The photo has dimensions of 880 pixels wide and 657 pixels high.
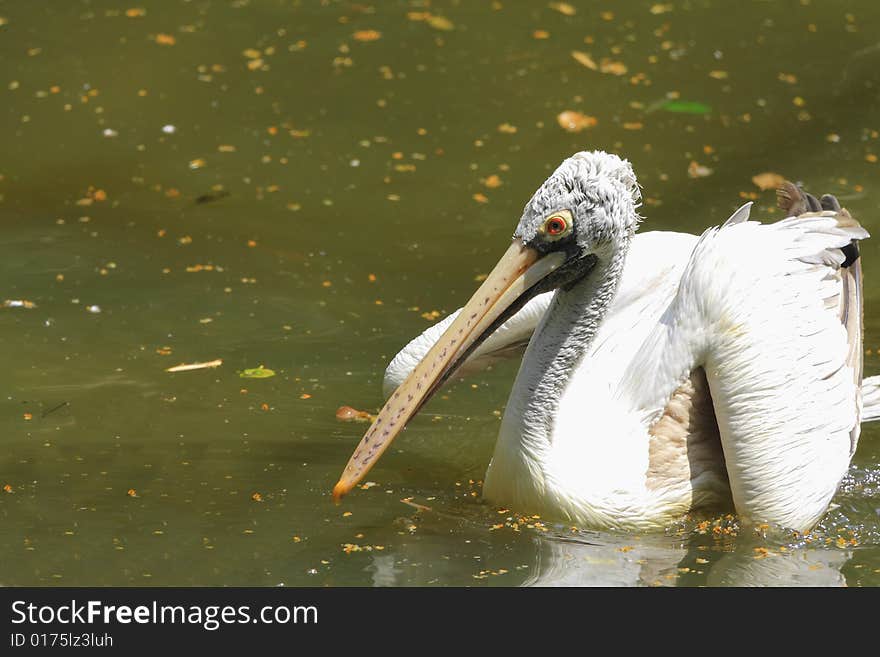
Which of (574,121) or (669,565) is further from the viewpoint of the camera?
(574,121)

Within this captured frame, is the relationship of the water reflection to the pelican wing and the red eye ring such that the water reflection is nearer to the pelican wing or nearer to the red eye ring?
the pelican wing

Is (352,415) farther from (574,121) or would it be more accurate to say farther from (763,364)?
(574,121)

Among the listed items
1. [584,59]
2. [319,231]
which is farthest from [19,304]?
[584,59]

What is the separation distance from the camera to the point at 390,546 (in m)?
4.22

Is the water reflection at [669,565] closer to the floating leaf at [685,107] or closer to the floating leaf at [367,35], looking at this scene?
the floating leaf at [685,107]

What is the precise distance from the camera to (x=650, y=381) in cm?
431

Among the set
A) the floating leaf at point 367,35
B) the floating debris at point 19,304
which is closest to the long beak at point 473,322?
the floating debris at point 19,304

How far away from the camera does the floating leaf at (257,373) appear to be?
5.58 meters

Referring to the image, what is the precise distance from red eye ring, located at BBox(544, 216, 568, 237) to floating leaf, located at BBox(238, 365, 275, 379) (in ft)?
6.06

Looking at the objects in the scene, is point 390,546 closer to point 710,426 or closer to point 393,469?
point 393,469

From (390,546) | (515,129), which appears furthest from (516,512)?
(515,129)

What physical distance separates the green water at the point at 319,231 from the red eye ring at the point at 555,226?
3.02 feet

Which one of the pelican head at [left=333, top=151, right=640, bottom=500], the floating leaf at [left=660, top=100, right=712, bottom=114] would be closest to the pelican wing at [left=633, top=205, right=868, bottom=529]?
the pelican head at [left=333, top=151, right=640, bottom=500]

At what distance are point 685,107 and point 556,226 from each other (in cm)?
415
